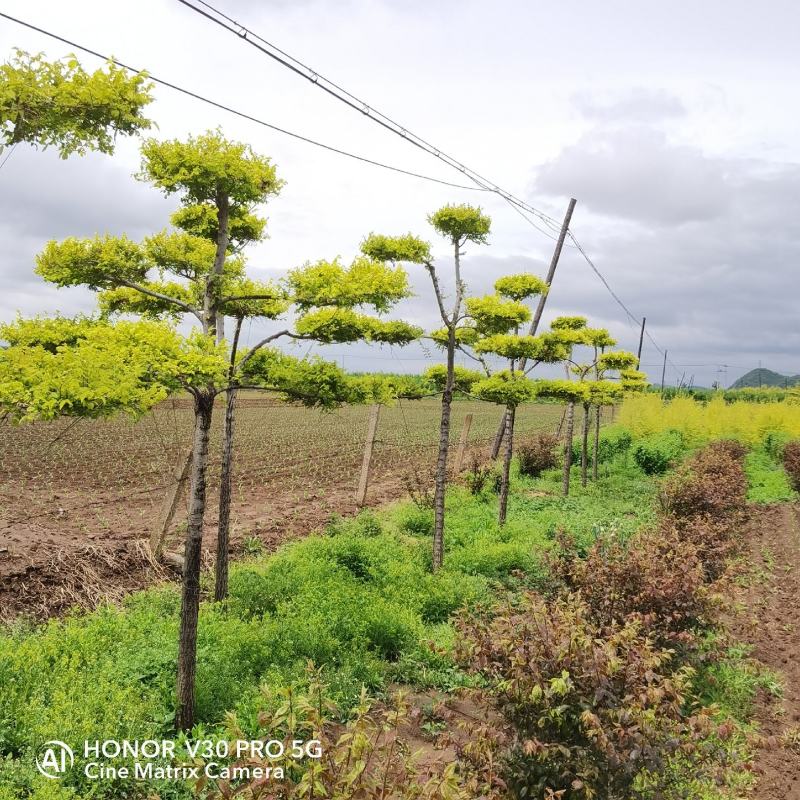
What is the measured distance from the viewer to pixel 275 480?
17.8 meters

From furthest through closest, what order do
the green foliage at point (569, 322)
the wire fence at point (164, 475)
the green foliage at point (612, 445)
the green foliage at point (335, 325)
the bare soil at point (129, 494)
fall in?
the green foliage at point (612, 445) → the green foliage at point (569, 322) → the wire fence at point (164, 475) → the bare soil at point (129, 494) → the green foliage at point (335, 325)

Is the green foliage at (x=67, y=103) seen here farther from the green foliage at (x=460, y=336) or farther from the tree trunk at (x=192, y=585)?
the green foliage at (x=460, y=336)

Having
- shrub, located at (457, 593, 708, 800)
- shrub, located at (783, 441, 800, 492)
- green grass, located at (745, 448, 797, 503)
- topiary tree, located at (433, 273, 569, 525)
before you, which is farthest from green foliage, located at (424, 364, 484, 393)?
shrub, located at (783, 441, 800, 492)

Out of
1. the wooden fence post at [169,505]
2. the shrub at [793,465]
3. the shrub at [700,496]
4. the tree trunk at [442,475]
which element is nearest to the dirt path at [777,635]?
the shrub at [700,496]

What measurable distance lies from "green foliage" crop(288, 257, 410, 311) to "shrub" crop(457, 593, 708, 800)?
3.36 meters

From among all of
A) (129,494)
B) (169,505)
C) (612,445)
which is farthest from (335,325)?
(612,445)

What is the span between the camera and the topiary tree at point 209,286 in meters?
5.43

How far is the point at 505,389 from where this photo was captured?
1138 centimetres

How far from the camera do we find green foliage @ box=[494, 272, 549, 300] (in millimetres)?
12102

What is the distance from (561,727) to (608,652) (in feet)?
2.13

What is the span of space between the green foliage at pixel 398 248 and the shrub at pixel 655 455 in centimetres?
1570

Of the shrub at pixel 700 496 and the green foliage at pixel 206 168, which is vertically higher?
the green foliage at pixel 206 168

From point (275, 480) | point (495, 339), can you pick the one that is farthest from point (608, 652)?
point (275, 480)

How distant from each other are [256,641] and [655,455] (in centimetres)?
1889
